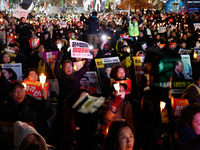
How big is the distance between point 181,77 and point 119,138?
404cm

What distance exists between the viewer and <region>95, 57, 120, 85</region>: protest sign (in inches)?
227

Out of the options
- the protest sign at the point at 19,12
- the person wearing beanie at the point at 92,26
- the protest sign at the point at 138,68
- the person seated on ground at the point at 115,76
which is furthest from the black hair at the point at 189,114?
the protest sign at the point at 19,12

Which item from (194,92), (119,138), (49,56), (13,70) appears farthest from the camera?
(49,56)

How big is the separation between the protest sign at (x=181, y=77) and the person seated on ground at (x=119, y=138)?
3.53 m

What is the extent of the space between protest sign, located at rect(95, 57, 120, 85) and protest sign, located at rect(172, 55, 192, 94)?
1659mm

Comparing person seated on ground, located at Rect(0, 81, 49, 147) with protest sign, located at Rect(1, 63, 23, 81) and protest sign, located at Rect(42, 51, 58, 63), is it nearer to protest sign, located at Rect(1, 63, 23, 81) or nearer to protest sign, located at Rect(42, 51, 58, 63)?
protest sign, located at Rect(1, 63, 23, 81)

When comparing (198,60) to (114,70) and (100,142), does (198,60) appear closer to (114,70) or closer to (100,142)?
(114,70)

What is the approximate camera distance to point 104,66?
19.3ft

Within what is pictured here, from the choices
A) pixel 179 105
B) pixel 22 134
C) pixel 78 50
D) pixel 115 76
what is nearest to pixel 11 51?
pixel 78 50

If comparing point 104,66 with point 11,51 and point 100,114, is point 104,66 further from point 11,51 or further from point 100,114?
point 100,114

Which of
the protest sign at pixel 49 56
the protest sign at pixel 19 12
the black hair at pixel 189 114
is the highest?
the protest sign at pixel 19 12

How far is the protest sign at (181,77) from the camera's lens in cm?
536

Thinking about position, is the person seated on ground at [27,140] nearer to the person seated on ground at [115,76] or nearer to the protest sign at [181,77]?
the person seated on ground at [115,76]

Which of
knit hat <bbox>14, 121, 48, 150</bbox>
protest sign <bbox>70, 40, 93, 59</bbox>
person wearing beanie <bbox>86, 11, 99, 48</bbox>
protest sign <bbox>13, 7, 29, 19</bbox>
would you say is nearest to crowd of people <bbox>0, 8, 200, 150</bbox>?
knit hat <bbox>14, 121, 48, 150</bbox>
